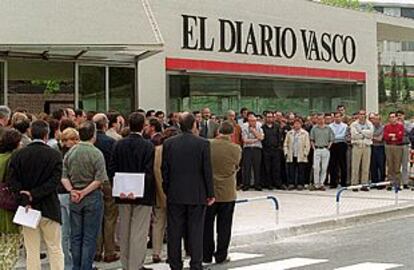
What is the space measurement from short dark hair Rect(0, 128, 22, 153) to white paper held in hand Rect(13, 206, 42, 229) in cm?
80

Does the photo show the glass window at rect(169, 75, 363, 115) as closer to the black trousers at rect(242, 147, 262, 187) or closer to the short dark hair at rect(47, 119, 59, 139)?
the black trousers at rect(242, 147, 262, 187)

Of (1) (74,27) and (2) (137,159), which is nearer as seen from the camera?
(2) (137,159)

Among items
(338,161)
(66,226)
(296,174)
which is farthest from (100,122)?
(338,161)

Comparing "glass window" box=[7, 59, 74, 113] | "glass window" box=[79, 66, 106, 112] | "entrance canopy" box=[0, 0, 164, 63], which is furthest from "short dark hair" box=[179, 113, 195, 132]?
"glass window" box=[79, 66, 106, 112]

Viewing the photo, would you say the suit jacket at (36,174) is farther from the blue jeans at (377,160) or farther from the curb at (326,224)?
the blue jeans at (377,160)

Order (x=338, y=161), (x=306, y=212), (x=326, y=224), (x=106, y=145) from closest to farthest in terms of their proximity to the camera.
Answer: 1. (x=106, y=145)
2. (x=326, y=224)
3. (x=306, y=212)
4. (x=338, y=161)

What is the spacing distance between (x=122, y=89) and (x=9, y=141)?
12448 millimetres

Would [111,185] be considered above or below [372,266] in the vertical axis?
above

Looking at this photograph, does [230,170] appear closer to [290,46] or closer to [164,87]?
[164,87]

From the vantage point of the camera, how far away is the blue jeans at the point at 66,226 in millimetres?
10434

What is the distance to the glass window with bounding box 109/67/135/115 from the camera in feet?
71.7

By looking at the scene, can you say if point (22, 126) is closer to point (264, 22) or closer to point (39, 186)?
point (39, 186)

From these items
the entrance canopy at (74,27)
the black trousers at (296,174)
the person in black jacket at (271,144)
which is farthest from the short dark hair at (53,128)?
the black trousers at (296,174)

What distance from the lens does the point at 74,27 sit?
18047 mm
